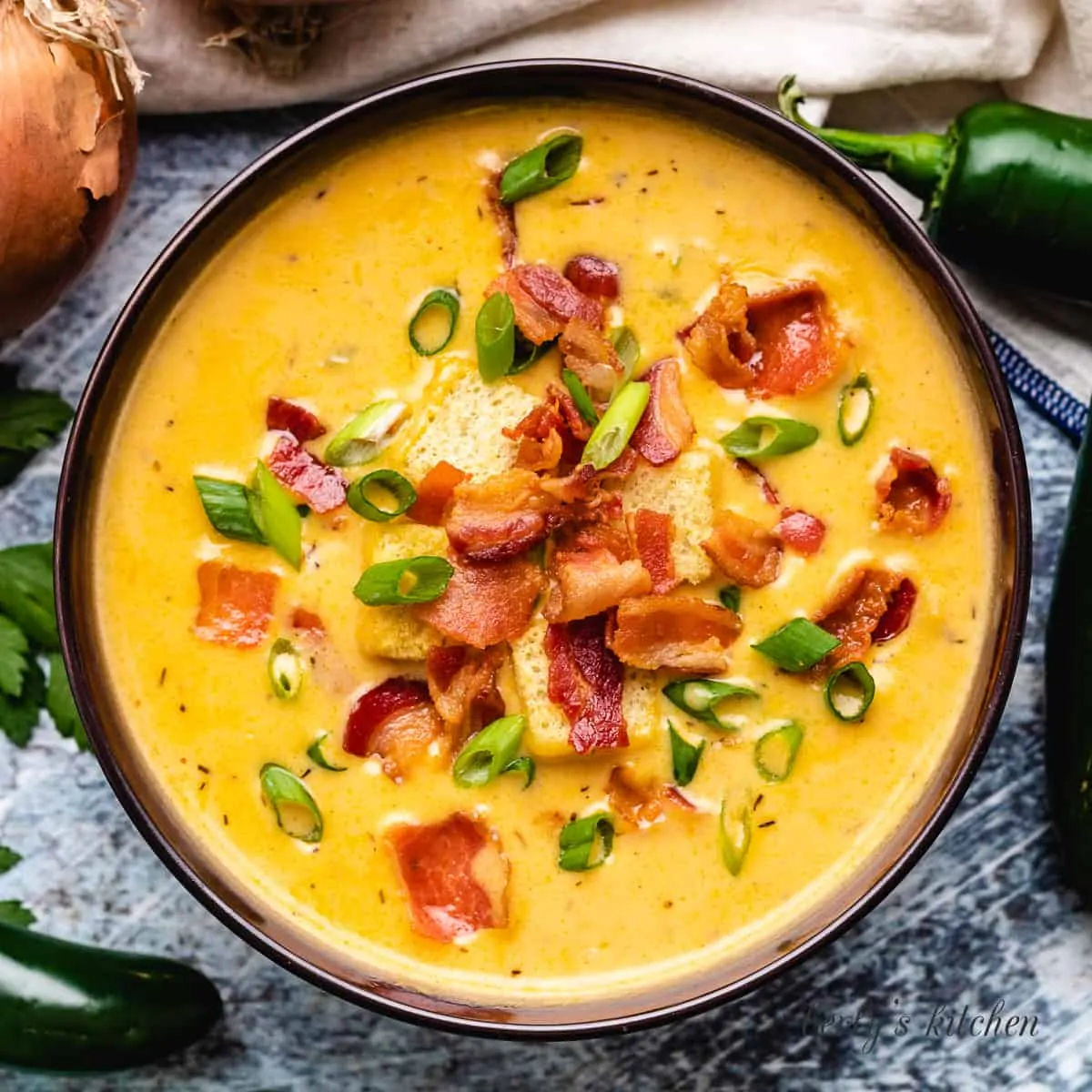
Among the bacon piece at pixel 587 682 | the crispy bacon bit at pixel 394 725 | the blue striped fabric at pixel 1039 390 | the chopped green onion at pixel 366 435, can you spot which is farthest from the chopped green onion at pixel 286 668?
the blue striped fabric at pixel 1039 390

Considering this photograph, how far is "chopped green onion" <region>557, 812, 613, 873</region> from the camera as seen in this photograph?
8.32 feet

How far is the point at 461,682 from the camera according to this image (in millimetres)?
2525

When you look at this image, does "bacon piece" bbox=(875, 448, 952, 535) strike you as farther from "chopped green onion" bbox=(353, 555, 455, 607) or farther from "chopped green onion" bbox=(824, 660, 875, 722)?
"chopped green onion" bbox=(353, 555, 455, 607)

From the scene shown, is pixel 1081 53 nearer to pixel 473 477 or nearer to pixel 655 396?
pixel 655 396

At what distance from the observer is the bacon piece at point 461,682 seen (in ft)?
8.27

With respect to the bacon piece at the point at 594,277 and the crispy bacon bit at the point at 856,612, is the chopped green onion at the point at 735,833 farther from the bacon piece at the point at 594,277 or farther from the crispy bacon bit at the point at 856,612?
the bacon piece at the point at 594,277

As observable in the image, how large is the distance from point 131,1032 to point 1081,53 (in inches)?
111

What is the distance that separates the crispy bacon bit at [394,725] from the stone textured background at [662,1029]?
2.52ft

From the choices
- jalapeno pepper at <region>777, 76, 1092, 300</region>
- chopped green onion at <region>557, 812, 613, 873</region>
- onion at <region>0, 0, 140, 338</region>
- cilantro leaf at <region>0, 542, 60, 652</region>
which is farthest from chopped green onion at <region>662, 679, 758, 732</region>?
onion at <region>0, 0, 140, 338</region>

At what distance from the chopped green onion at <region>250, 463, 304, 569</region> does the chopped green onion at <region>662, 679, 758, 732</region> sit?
722 millimetres

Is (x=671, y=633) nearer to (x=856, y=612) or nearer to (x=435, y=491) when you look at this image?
(x=856, y=612)

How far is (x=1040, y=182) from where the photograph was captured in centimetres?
286

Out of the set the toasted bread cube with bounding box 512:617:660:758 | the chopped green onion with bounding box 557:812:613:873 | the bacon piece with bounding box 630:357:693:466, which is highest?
the bacon piece with bounding box 630:357:693:466

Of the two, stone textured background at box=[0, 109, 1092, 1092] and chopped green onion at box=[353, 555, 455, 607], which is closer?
chopped green onion at box=[353, 555, 455, 607]
